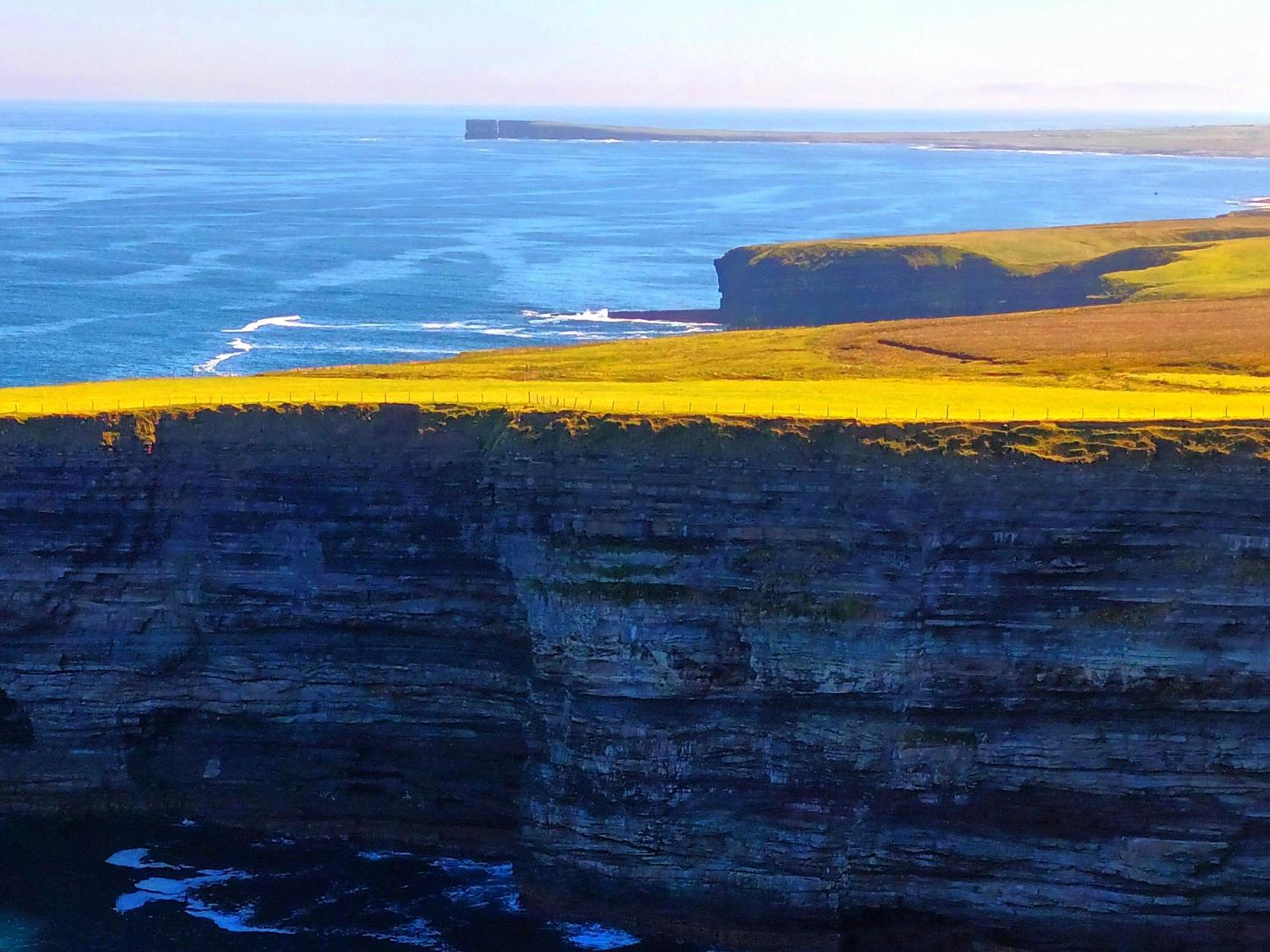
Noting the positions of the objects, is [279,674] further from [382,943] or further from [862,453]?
[862,453]

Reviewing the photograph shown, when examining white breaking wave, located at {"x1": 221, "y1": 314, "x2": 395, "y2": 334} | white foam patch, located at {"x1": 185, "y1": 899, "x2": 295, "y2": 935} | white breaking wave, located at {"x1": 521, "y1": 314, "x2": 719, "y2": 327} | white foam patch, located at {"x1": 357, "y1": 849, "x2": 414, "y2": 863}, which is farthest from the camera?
white breaking wave, located at {"x1": 521, "y1": 314, "x2": 719, "y2": 327}

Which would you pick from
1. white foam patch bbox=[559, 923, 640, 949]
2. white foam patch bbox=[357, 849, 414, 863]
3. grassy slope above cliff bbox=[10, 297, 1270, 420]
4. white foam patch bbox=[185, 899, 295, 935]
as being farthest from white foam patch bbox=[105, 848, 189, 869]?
grassy slope above cliff bbox=[10, 297, 1270, 420]

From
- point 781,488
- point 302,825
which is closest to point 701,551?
point 781,488

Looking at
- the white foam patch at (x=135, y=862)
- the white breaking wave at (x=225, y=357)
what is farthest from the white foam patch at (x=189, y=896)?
the white breaking wave at (x=225, y=357)

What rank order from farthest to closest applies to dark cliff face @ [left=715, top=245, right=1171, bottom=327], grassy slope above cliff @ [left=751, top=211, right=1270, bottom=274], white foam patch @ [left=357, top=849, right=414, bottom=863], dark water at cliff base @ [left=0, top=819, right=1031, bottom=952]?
grassy slope above cliff @ [left=751, top=211, right=1270, bottom=274] → dark cliff face @ [left=715, top=245, right=1171, bottom=327] → white foam patch @ [left=357, top=849, right=414, bottom=863] → dark water at cliff base @ [left=0, top=819, right=1031, bottom=952]

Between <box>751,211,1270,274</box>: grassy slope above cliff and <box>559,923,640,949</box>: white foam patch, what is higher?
<box>751,211,1270,274</box>: grassy slope above cliff

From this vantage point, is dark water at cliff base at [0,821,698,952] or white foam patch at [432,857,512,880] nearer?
dark water at cliff base at [0,821,698,952]

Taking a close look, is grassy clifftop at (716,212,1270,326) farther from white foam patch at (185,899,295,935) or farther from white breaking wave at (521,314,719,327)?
white foam patch at (185,899,295,935)

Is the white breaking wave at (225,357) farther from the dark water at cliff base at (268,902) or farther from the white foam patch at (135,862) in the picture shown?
the white foam patch at (135,862)
